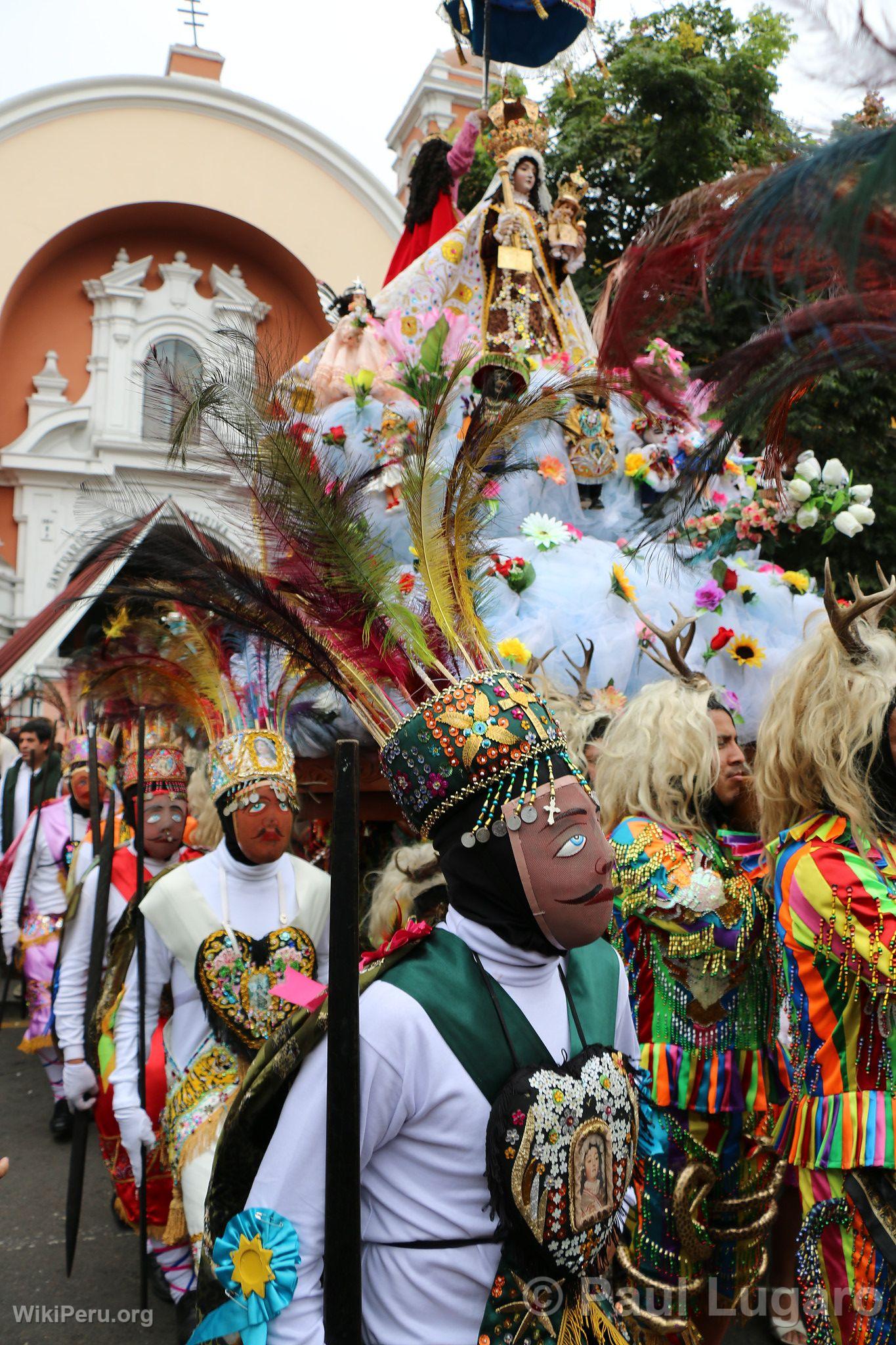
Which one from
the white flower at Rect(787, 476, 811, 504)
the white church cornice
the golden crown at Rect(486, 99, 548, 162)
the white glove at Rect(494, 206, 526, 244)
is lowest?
the white flower at Rect(787, 476, 811, 504)

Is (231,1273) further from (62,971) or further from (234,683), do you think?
(62,971)

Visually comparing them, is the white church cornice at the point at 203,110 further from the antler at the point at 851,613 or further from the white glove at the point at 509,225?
the antler at the point at 851,613

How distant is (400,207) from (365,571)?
63.5 feet

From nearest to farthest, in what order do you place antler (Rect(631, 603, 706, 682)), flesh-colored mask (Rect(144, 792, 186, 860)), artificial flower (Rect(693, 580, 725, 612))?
1. flesh-colored mask (Rect(144, 792, 186, 860))
2. antler (Rect(631, 603, 706, 682))
3. artificial flower (Rect(693, 580, 725, 612))

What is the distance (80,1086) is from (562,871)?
275cm

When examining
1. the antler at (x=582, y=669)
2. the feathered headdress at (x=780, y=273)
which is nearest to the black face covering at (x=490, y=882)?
the feathered headdress at (x=780, y=273)

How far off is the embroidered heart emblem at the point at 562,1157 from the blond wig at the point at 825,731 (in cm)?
116

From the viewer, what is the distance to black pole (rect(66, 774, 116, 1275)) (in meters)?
3.78

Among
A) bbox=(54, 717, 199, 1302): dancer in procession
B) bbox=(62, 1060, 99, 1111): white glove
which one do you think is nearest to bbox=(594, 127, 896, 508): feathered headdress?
bbox=(54, 717, 199, 1302): dancer in procession

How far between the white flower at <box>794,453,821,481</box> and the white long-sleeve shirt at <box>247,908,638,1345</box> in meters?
5.35

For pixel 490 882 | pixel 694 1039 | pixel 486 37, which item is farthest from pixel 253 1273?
pixel 486 37

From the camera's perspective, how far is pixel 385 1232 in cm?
173

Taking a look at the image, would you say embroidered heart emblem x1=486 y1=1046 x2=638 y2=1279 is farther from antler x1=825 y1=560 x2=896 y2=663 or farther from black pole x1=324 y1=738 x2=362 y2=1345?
antler x1=825 y1=560 x2=896 y2=663

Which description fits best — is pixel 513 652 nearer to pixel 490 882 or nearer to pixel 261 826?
pixel 261 826
